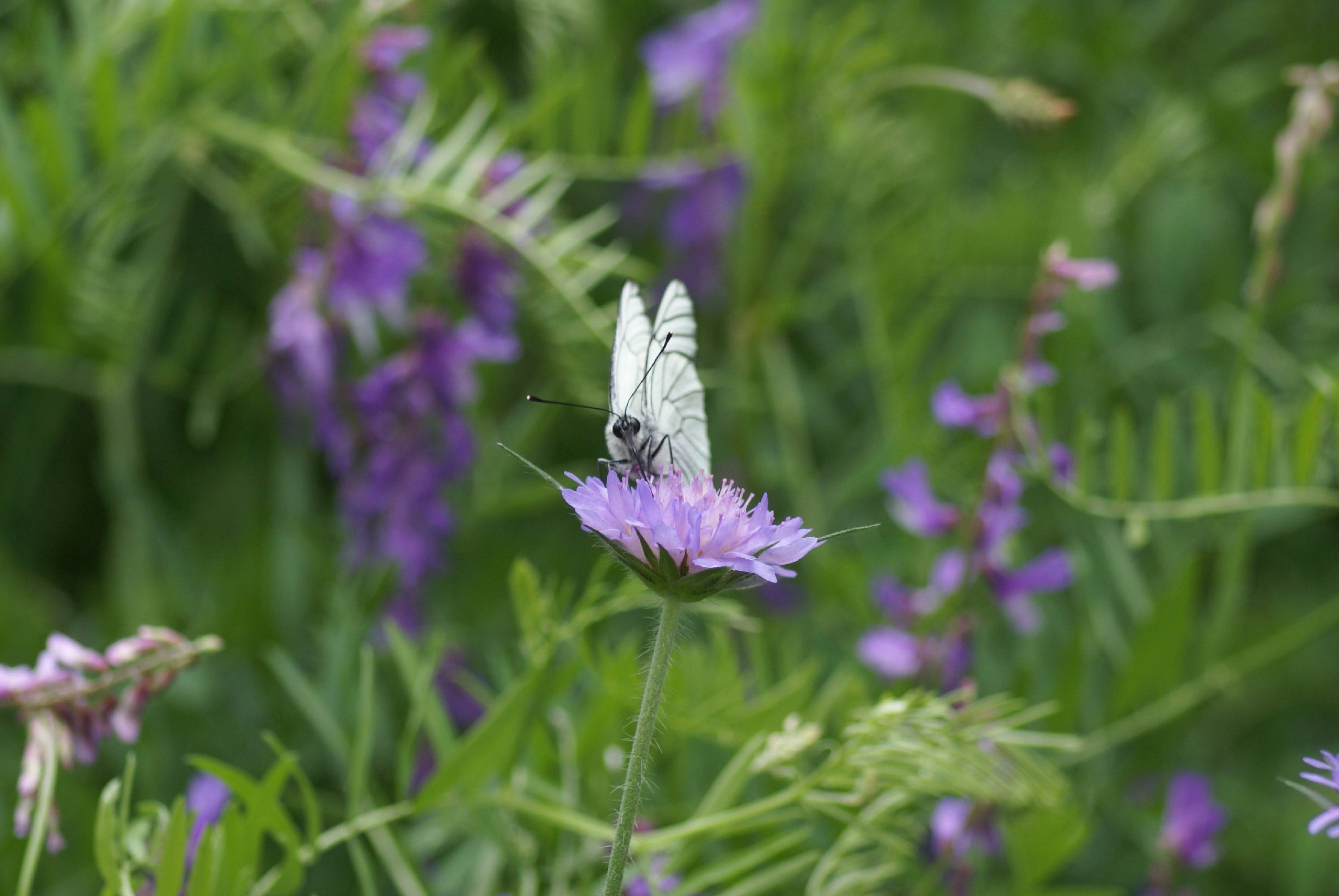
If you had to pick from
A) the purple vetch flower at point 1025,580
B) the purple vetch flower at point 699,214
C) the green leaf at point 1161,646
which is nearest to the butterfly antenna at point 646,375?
the purple vetch flower at point 1025,580

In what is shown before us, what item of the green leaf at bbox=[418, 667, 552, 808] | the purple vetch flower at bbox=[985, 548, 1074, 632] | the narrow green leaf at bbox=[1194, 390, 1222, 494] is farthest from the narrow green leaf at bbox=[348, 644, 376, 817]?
the narrow green leaf at bbox=[1194, 390, 1222, 494]

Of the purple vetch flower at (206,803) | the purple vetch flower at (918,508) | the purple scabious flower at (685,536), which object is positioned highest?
the purple scabious flower at (685,536)

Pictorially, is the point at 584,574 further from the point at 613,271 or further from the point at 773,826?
the point at 773,826

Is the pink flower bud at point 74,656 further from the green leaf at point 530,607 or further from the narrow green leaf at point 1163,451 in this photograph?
the narrow green leaf at point 1163,451

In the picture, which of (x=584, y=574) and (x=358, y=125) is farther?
(x=584, y=574)

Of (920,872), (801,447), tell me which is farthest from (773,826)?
(801,447)
